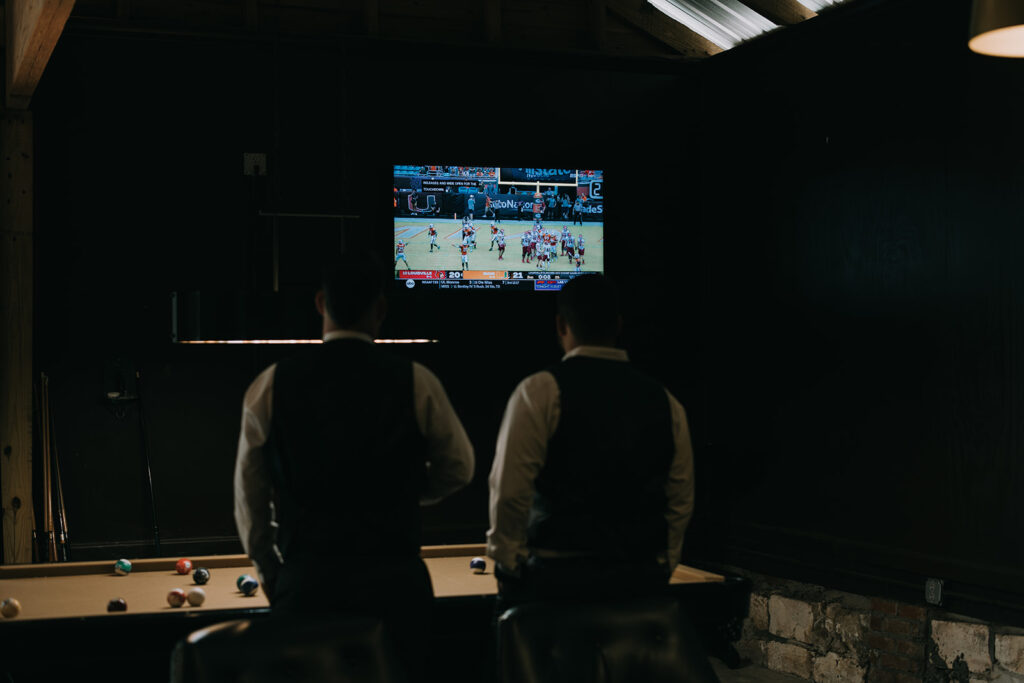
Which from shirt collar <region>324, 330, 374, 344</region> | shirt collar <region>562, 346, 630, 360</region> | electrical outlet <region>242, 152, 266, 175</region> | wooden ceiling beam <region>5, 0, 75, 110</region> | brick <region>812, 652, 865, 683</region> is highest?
wooden ceiling beam <region>5, 0, 75, 110</region>

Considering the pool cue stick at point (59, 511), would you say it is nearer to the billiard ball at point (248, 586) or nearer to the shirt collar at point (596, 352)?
the billiard ball at point (248, 586)

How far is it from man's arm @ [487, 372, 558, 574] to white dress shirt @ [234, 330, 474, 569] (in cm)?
11

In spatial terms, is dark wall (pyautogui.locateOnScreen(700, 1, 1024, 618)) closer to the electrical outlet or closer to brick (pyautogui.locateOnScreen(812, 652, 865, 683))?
brick (pyautogui.locateOnScreen(812, 652, 865, 683))

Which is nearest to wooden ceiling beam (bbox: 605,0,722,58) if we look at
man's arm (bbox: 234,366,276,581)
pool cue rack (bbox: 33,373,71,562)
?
pool cue rack (bbox: 33,373,71,562)

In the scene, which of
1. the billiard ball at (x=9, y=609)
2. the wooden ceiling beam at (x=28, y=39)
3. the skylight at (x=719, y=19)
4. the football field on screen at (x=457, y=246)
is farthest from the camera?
the skylight at (x=719, y=19)

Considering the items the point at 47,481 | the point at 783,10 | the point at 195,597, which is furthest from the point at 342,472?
the point at 783,10

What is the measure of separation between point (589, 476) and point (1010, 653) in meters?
2.55

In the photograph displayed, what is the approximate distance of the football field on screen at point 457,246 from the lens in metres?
5.70

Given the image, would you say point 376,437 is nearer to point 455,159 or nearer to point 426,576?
point 426,576

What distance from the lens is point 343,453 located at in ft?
8.95

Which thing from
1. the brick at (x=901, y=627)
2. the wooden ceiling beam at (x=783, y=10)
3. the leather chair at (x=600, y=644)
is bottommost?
the brick at (x=901, y=627)

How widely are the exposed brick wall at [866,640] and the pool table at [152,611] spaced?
1231 millimetres

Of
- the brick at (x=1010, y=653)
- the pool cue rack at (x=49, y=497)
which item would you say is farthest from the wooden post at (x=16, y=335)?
the brick at (x=1010, y=653)

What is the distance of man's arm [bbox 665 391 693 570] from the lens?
2990 mm
